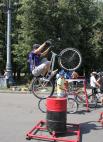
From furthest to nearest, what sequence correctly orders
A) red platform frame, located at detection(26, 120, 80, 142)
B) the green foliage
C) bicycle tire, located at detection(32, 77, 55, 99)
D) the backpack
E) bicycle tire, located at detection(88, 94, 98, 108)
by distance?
1. the green foliage
2. bicycle tire, located at detection(88, 94, 98, 108)
3. red platform frame, located at detection(26, 120, 80, 142)
4. bicycle tire, located at detection(32, 77, 55, 99)
5. the backpack

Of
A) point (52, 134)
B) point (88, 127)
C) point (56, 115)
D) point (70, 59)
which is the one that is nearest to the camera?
point (70, 59)

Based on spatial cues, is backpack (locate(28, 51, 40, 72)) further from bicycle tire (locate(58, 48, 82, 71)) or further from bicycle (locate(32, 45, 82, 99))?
bicycle tire (locate(58, 48, 82, 71))

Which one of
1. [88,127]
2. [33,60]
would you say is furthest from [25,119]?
[33,60]

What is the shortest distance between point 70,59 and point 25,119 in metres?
5.64

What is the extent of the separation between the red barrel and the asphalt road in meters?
0.89

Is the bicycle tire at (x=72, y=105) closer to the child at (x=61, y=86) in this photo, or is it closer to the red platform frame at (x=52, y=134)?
the child at (x=61, y=86)

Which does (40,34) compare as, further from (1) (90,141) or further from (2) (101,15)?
(1) (90,141)

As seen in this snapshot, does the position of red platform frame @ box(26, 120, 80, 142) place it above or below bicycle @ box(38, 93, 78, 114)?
below

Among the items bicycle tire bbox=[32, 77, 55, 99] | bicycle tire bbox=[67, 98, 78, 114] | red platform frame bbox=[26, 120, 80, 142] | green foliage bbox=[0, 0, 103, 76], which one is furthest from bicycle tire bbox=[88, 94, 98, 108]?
green foliage bbox=[0, 0, 103, 76]

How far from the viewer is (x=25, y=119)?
17.2m

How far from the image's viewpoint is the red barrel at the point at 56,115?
46.4 ft

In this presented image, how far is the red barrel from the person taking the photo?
46.4 feet

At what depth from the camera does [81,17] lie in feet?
123

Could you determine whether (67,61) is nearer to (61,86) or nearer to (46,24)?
(61,86)
